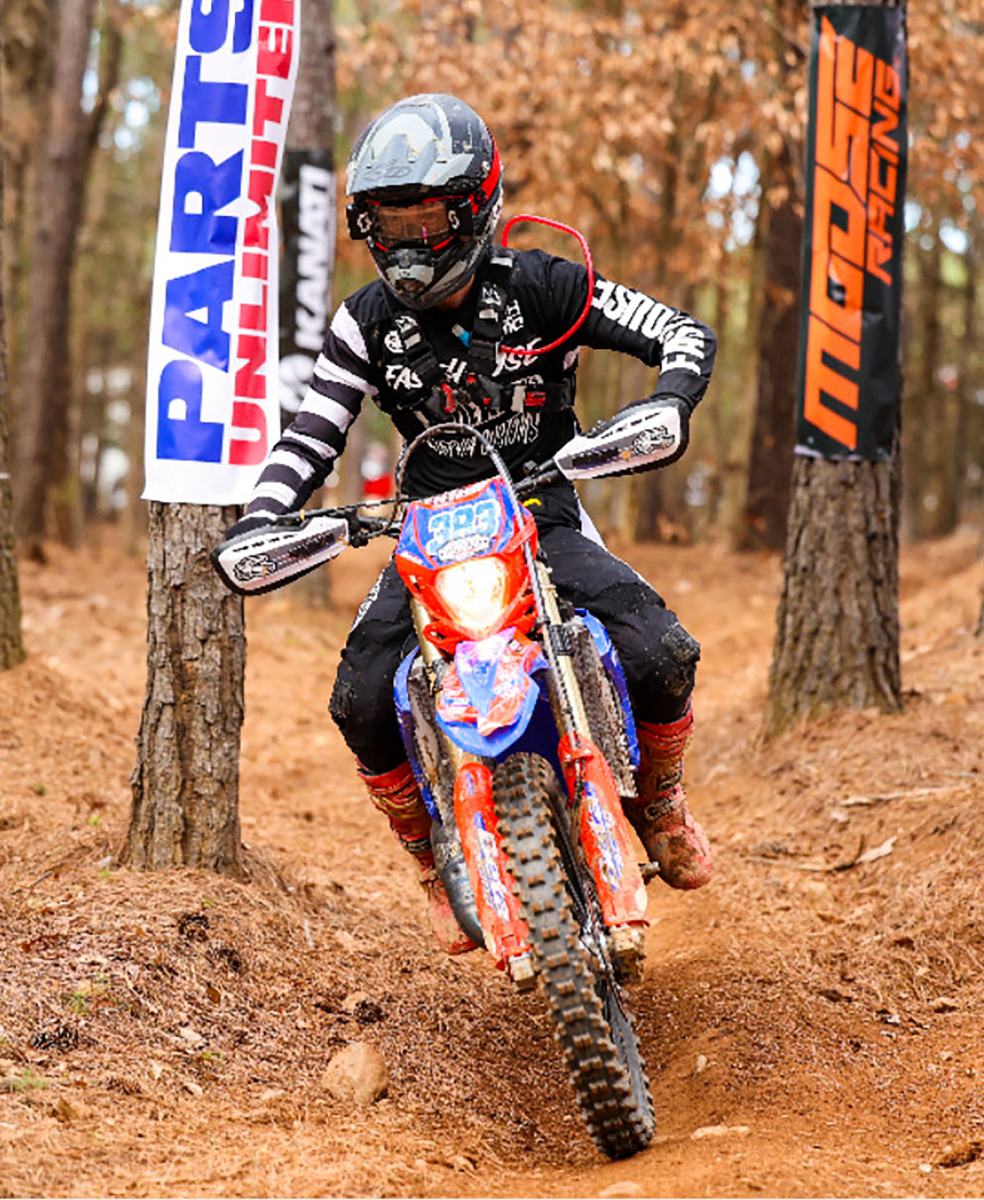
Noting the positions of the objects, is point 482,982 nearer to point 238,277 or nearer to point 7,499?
point 238,277

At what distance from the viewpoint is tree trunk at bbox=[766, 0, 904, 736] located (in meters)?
8.15

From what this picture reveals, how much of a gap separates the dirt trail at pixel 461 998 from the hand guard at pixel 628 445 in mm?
1834

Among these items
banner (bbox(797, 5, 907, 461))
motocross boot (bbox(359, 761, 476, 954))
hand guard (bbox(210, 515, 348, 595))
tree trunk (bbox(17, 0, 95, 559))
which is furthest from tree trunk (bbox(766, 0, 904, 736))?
tree trunk (bbox(17, 0, 95, 559))

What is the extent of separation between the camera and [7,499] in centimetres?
796

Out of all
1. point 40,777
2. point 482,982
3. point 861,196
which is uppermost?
point 861,196

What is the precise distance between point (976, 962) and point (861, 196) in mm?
4461

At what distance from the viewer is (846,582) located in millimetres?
8180

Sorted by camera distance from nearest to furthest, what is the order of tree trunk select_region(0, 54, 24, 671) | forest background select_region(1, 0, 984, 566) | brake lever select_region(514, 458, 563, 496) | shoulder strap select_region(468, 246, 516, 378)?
brake lever select_region(514, 458, 563, 496), shoulder strap select_region(468, 246, 516, 378), tree trunk select_region(0, 54, 24, 671), forest background select_region(1, 0, 984, 566)

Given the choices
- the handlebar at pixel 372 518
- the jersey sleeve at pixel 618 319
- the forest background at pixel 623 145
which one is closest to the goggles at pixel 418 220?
the jersey sleeve at pixel 618 319

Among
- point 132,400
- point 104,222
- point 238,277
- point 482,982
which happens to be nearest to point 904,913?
point 482,982

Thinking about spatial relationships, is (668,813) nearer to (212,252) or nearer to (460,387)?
(460,387)

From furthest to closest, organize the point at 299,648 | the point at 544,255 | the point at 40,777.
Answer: the point at 299,648 < the point at 40,777 < the point at 544,255

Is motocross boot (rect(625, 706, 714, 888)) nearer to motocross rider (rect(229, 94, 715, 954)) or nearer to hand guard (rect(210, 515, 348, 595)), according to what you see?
motocross rider (rect(229, 94, 715, 954))

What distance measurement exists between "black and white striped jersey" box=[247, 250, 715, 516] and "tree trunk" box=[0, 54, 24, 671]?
11.7ft
